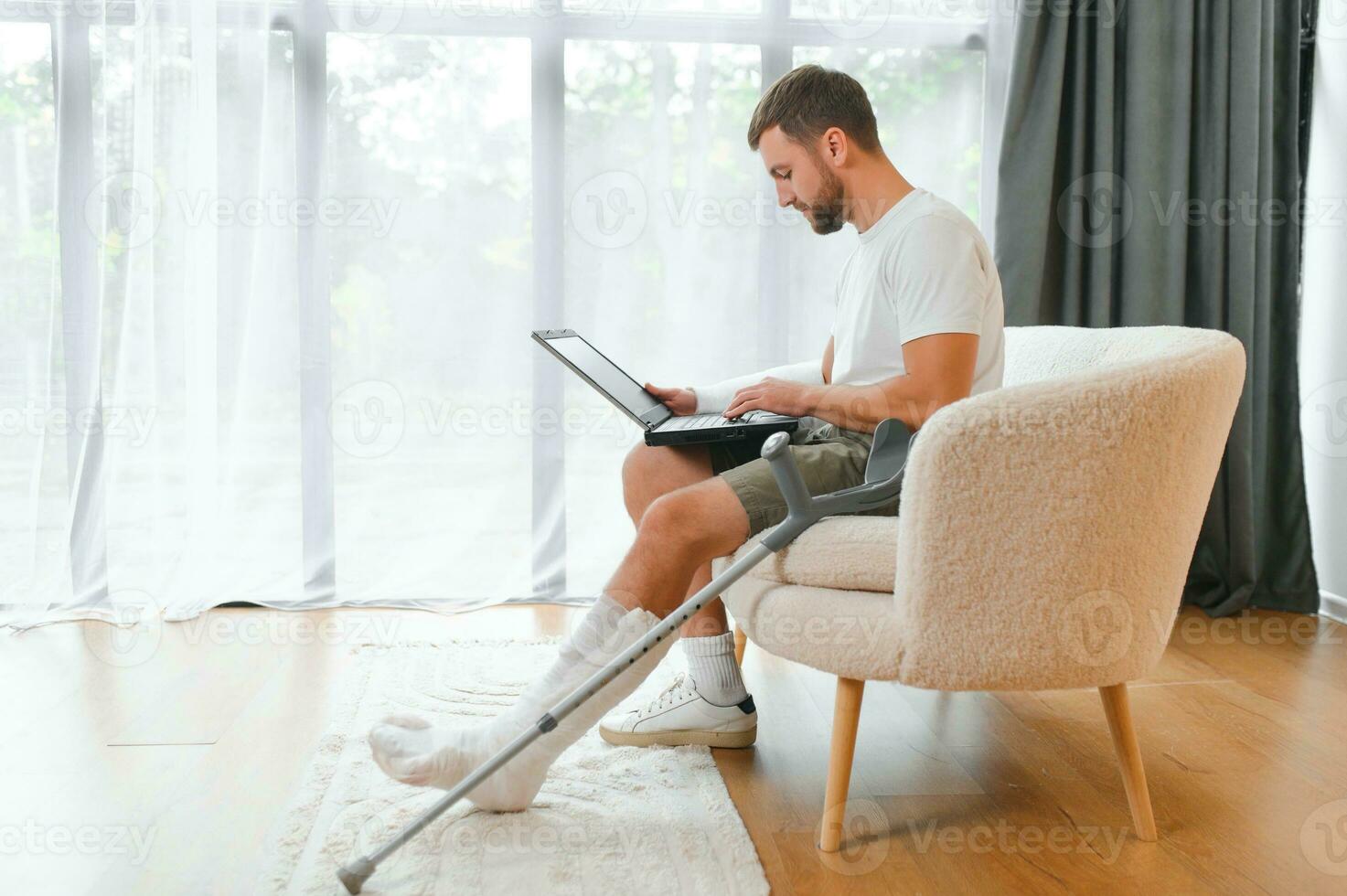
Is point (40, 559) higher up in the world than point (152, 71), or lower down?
lower down

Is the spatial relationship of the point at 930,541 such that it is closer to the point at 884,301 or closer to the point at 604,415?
the point at 884,301

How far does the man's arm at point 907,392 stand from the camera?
1.46 metres

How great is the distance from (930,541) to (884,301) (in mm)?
450

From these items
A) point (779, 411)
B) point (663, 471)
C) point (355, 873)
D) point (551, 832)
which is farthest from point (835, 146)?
point (355, 873)

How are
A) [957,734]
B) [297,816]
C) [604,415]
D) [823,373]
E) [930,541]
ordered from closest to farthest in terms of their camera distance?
[930,541] → [297,816] → [957,734] → [823,373] → [604,415]

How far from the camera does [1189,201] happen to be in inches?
105

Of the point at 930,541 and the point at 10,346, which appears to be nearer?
the point at 930,541

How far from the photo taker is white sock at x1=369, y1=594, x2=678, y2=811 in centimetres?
138

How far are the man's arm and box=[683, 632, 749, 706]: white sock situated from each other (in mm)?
391

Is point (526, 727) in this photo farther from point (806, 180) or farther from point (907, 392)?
point (806, 180)

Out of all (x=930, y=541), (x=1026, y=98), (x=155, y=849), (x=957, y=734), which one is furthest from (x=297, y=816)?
(x=1026, y=98)

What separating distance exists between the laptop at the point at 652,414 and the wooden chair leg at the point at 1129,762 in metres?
0.57

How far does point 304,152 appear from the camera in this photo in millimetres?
2645

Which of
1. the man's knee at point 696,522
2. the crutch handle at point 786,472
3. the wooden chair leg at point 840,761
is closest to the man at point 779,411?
the man's knee at point 696,522
